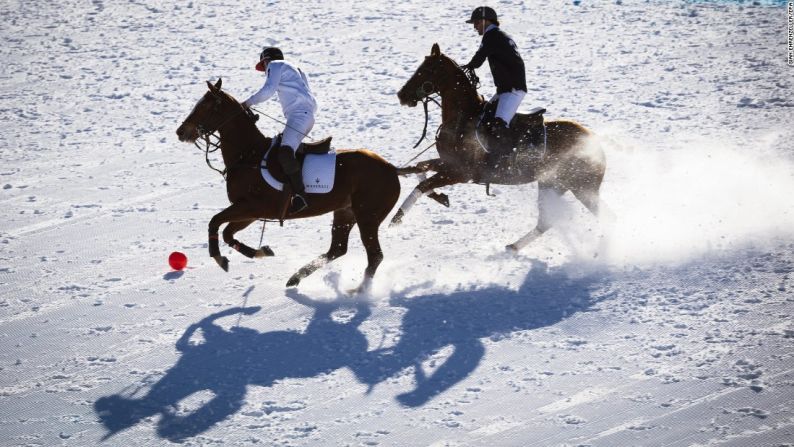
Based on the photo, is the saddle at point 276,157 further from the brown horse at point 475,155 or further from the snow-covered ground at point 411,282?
the snow-covered ground at point 411,282

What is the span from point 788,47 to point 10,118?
1554 centimetres

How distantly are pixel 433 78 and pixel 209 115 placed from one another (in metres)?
2.80

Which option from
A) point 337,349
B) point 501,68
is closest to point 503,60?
point 501,68

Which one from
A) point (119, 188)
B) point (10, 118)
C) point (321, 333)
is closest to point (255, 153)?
point (321, 333)

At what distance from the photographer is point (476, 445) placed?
280 inches

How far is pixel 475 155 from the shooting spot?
35.9 feet

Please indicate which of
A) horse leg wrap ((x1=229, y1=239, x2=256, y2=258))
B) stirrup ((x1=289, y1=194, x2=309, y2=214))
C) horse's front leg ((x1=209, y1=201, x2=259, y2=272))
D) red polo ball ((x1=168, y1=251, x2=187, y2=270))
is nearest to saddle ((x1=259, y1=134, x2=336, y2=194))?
stirrup ((x1=289, y1=194, x2=309, y2=214))

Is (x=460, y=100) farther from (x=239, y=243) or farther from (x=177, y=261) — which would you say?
(x=177, y=261)

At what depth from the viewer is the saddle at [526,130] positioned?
10872mm

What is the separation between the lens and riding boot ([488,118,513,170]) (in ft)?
35.4

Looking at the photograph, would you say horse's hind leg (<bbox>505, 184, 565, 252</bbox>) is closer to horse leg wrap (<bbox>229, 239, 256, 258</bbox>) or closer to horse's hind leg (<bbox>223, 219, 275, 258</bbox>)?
horse's hind leg (<bbox>223, 219, 275, 258</bbox>)

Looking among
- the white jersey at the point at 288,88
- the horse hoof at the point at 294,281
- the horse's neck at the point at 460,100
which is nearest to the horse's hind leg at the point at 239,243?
the horse hoof at the point at 294,281

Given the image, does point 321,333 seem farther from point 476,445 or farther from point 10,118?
point 10,118

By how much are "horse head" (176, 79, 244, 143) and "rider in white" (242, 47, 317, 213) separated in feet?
0.66
